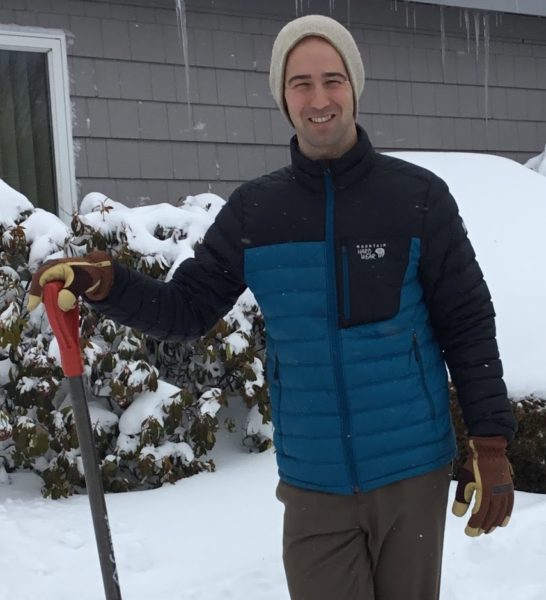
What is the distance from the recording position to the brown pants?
2.12 m

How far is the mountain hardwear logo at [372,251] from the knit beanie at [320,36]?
380 mm

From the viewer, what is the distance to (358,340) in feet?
6.80

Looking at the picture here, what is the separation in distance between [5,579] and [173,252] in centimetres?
212

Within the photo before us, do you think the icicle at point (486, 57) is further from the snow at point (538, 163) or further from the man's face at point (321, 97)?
the man's face at point (321, 97)

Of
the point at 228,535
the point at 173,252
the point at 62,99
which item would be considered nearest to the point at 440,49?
the point at 62,99

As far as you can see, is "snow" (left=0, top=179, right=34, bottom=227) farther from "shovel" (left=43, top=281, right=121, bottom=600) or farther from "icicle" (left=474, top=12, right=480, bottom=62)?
"icicle" (left=474, top=12, right=480, bottom=62)

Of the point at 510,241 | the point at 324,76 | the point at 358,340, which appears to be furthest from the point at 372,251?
the point at 510,241

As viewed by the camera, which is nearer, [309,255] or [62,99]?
[309,255]

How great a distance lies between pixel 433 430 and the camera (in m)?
2.15

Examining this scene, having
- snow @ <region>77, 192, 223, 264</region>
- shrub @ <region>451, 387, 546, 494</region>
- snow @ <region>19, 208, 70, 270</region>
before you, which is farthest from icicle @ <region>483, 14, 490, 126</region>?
snow @ <region>19, 208, 70, 270</region>

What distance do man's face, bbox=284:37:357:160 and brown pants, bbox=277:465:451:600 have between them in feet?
2.77

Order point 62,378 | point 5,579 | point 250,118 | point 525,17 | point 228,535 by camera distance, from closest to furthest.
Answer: point 5,579 < point 228,535 < point 62,378 < point 250,118 < point 525,17

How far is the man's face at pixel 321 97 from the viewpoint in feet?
7.07

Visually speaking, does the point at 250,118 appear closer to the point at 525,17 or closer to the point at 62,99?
the point at 62,99
